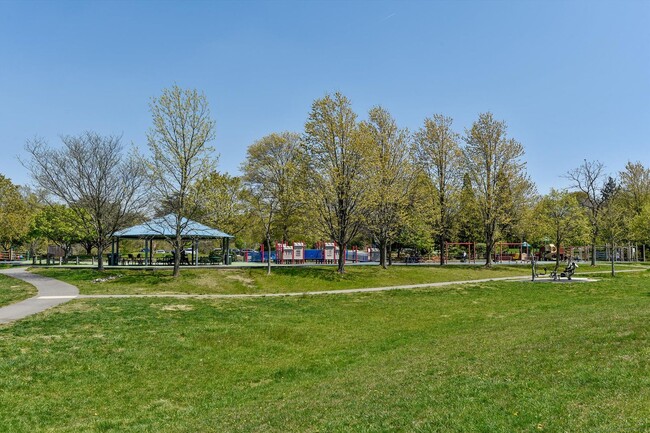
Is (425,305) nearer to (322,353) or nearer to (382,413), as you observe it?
(322,353)

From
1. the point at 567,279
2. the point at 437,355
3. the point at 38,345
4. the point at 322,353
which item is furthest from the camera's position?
the point at 567,279

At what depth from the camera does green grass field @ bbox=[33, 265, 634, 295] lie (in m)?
25.2

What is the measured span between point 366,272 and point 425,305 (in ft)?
39.2

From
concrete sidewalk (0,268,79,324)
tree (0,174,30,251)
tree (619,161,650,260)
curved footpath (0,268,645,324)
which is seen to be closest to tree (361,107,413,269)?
curved footpath (0,268,645,324)

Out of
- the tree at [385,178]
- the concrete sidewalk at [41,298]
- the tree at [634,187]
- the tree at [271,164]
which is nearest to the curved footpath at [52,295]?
the concrete sidewalk at [41,298]

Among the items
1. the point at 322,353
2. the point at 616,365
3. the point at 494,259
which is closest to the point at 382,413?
the point at 616,365

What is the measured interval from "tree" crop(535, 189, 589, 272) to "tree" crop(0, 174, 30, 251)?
47862 millimetres

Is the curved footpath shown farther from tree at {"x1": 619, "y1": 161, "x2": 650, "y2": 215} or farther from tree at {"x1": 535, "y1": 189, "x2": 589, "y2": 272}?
tree at {"x1": 619, "y1": 161, "x2": 650, "y2": 215}

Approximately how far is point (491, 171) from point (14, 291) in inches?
1529

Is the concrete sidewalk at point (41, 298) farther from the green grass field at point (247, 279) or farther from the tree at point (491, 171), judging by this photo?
the tree at point (491, 171)

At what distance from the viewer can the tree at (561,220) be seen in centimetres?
4097

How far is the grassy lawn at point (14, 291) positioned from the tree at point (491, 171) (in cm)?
3627

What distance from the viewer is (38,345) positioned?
12.3m

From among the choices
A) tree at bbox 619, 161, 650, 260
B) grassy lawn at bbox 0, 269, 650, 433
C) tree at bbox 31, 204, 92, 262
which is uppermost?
tree at bbox 619, 161, 650, 260
